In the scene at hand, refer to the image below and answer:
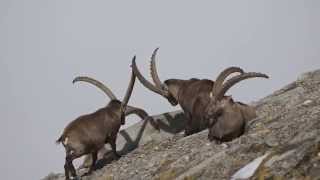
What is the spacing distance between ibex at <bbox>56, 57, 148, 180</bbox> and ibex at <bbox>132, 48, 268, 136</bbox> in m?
1.83

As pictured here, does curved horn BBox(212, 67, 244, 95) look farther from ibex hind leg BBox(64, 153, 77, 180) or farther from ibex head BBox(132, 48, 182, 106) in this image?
ibex head BBox(132, 48, 182, 106)

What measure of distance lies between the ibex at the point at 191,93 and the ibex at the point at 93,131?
5.99 feet

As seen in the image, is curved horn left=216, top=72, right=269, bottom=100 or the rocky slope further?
curved horn left=216, top=72, right=269, bottom=100

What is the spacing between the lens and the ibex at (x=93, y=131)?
19.6 meters

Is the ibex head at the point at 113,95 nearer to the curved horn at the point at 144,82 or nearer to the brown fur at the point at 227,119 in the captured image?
the curved horn at the point at 144,82

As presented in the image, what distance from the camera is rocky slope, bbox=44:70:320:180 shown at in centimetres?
1193

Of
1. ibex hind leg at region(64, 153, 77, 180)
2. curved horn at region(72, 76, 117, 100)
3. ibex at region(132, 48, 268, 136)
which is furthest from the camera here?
curved horn at region(72, 76, 117, 100)

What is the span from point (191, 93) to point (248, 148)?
7.91 metres

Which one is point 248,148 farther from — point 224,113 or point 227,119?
point 224,113

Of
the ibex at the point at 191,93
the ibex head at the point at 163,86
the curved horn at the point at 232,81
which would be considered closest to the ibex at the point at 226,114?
the curved horn at the point at 232,81

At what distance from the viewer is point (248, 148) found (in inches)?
558

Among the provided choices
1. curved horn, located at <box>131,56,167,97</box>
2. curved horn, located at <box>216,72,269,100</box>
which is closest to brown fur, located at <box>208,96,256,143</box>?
curved horn, located at <box>216,72,269,100</box>

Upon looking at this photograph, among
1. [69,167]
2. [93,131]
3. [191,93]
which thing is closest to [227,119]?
[191,93]

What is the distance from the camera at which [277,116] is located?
17047 mm
